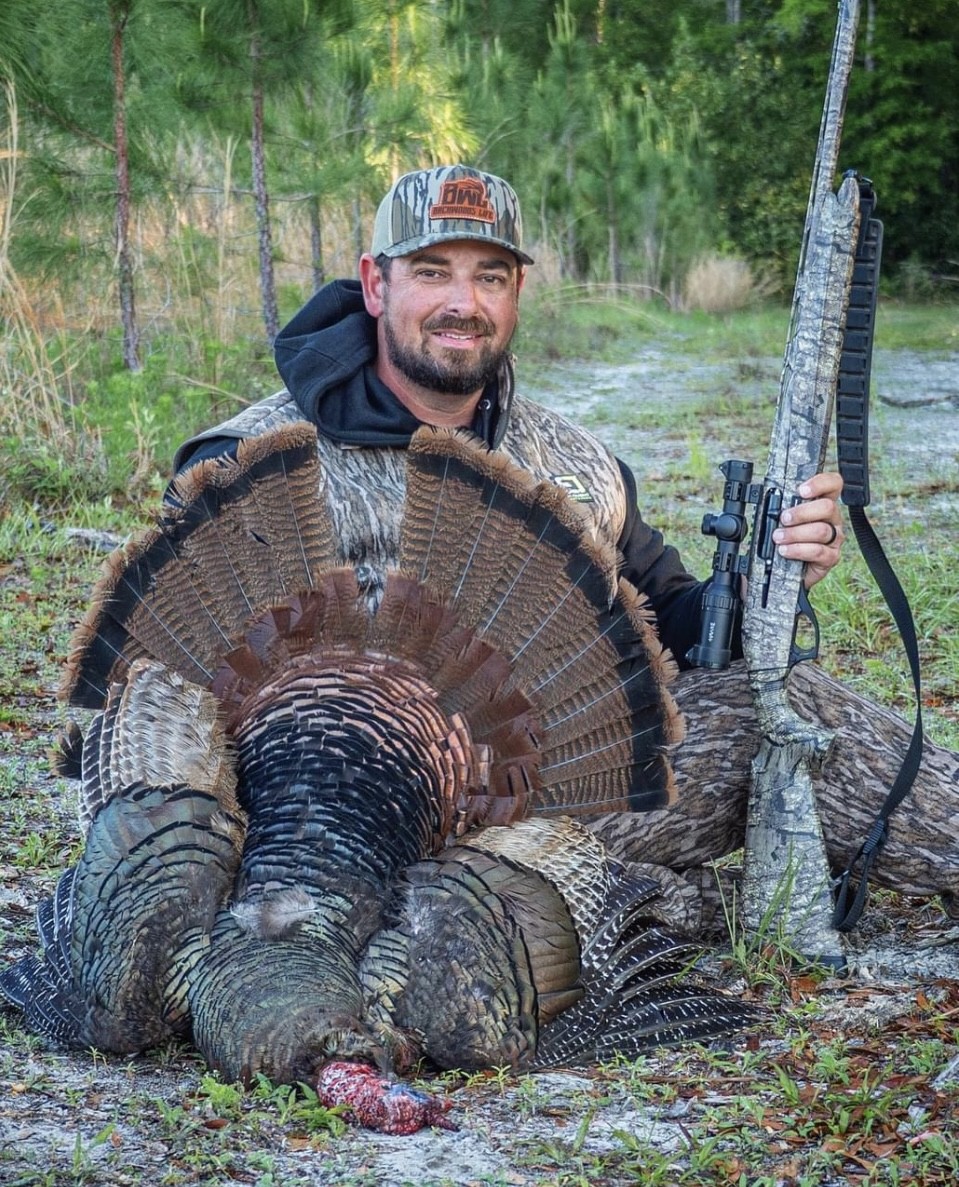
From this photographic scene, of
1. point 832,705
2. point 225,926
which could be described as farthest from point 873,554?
point 225,926

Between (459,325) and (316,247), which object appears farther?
(316,247)

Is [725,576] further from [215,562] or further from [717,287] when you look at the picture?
[717,287]

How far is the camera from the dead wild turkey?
2.79m

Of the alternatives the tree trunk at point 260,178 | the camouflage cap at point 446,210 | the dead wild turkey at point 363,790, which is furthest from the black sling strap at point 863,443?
the tree trunk at point 260,178

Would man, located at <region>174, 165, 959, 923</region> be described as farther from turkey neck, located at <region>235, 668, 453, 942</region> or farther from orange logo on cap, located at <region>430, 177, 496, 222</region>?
turkey neck, located at <region>235, 668, 453, 942</region>

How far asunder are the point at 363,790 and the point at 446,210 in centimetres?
153

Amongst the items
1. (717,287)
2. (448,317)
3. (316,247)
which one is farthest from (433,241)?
(717,287)

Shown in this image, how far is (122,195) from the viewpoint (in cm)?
948

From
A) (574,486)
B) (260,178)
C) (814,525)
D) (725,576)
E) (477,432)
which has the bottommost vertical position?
(725,576)

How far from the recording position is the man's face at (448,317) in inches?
150

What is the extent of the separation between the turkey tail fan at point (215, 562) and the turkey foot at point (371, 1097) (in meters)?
1.13

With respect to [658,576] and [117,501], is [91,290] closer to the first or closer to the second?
[117,501]

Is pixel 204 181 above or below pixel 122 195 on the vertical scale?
above

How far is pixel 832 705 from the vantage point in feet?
11.9
